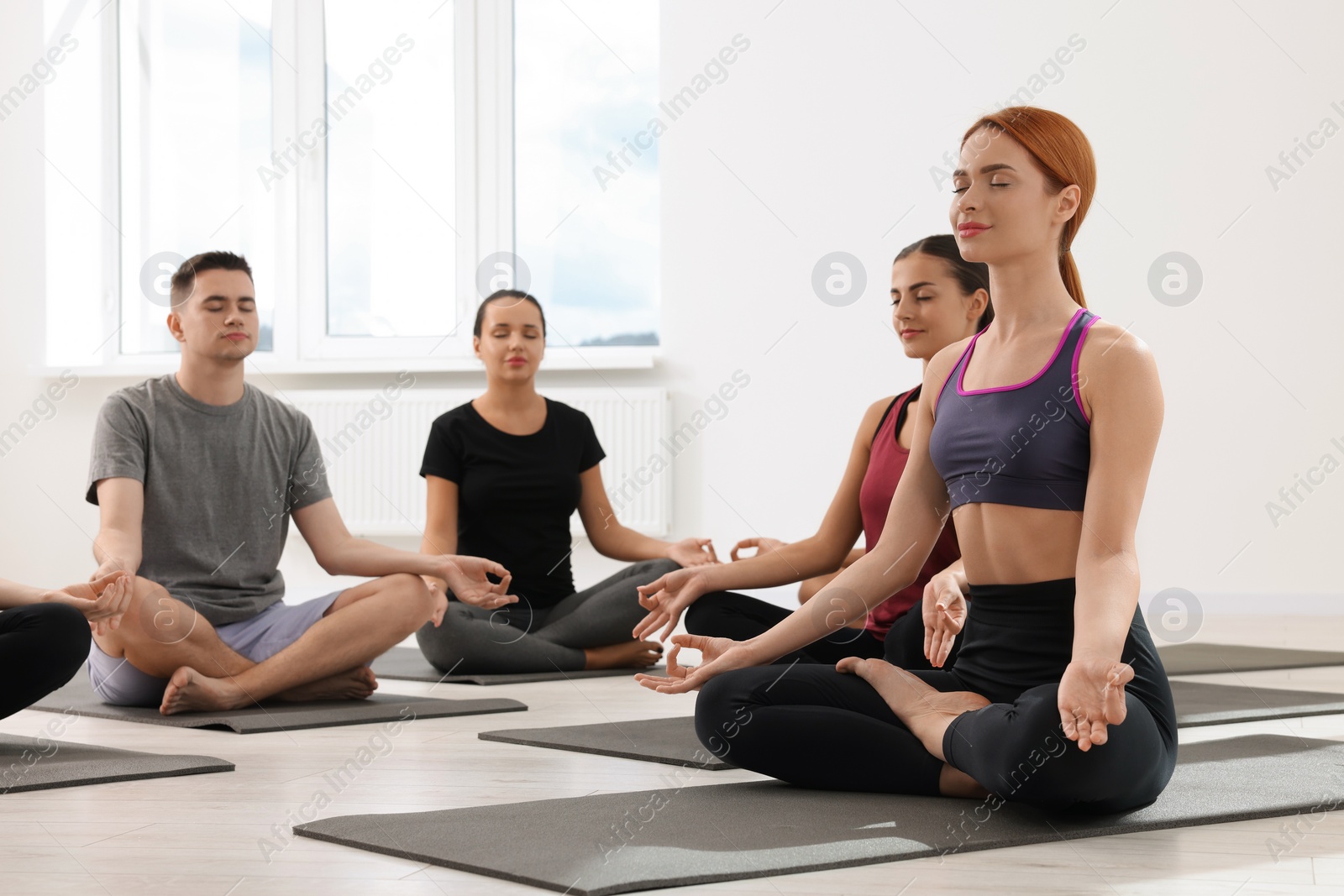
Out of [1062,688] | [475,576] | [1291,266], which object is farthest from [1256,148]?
[1062,688]

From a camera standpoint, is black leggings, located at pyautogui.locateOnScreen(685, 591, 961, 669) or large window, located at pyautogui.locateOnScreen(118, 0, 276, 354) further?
large window, located at pyautogui.locateOnScreen(118, 0, 276, 354)

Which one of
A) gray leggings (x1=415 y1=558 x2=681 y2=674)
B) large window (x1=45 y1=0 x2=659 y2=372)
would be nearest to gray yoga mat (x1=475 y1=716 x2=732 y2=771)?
gray leggings (x1=415 y1=558 x2=681 y2=674)

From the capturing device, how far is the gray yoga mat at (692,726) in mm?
2182

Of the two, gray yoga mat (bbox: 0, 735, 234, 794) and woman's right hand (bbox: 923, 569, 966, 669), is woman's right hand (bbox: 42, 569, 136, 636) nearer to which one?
gray yoga mat (bbox: 0, 735, 234, 794)

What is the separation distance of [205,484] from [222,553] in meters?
0.14

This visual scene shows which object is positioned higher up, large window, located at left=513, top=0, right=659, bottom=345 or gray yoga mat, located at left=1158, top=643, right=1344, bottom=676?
large window, located at left=513, top=0, right=659, bottom=345

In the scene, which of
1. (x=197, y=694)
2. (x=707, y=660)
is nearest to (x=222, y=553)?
(x=197, y=694)

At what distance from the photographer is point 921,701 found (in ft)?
5.81

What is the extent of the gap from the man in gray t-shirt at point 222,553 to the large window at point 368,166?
275 cm

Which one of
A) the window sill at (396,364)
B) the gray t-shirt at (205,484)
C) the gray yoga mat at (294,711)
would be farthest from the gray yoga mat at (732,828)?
the window sill at (396,364)

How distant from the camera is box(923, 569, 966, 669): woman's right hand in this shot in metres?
1.75

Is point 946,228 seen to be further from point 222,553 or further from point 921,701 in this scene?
point 921,701

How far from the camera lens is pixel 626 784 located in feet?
6.38

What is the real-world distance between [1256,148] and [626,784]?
4113mm
